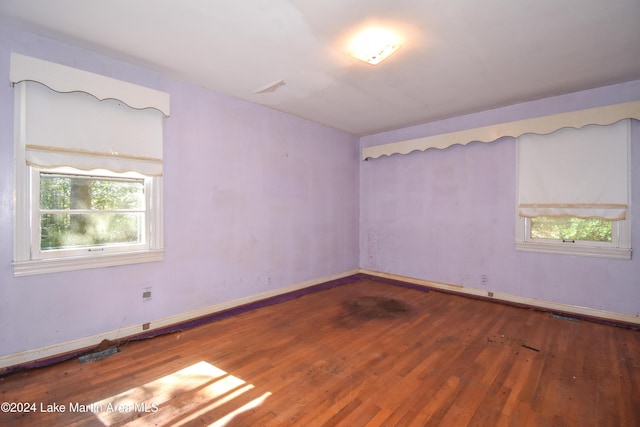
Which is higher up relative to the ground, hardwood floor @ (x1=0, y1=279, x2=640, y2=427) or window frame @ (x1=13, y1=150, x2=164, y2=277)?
window frame @ (x1=13, y1=150, x2=164, y2=277)

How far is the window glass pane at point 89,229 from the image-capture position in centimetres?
256

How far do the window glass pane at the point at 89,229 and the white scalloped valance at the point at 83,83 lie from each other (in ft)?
3.62

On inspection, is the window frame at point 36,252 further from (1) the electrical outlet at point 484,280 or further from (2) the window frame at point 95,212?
(1) the electrical outlet at point 484,280

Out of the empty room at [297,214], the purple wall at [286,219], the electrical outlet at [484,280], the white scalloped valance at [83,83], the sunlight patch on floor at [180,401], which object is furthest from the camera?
the electrical outlet at [484,280]

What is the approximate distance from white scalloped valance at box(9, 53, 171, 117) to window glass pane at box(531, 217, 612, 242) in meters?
4.78

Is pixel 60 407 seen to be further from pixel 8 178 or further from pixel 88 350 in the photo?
pixel 8 178

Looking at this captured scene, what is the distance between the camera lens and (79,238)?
272 cm

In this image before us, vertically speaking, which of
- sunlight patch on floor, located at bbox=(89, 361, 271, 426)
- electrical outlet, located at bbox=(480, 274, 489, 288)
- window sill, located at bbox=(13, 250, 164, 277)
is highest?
window sill, located at bbox=(13, 250, 164, 277)

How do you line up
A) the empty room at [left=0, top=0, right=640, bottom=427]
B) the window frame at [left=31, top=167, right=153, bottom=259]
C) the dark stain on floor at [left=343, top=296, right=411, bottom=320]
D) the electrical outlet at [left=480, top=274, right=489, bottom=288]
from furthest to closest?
the electrical outlet at [left=480, top=274, right=489, bottom=288]
the dark stain on floor at [left=343, top=296, right=411, bottom=320]
the window frame at [left=31, top=167, right=153, bottom=259]
the empty room at [left=0, top=0, right=640, bottom=427]

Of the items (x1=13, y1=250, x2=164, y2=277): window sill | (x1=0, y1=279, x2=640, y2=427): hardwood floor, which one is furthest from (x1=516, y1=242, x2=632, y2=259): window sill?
(x1=13, y1=250, x2=164, y2=277): window sill

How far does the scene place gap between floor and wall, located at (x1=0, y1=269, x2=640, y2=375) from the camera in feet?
7.97

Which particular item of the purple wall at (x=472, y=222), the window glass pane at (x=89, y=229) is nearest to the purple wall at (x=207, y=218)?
the window glass pane at (x=89, y=229)

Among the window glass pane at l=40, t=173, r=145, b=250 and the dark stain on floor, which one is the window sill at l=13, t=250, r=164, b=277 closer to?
the window glass pane at l=40, t=173, r=145, b=250

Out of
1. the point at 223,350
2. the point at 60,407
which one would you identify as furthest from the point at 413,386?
the point at 60,407
